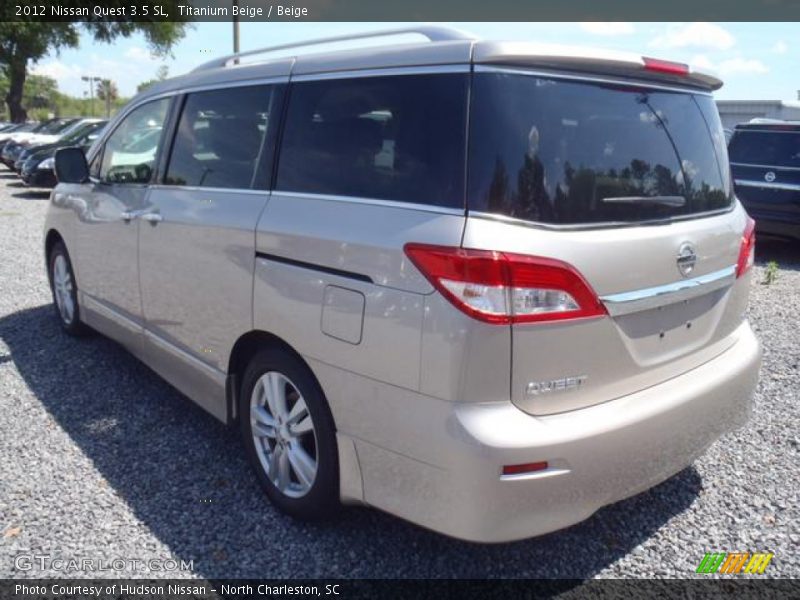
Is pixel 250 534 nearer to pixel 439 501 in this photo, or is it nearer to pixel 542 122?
pixel 439 501

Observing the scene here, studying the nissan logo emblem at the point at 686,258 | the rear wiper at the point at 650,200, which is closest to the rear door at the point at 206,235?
the rear wiper at the point at 650,200

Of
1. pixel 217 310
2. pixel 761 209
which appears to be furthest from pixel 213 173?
pixel 761 209

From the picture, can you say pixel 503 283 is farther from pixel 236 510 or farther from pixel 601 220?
pixel 236 510

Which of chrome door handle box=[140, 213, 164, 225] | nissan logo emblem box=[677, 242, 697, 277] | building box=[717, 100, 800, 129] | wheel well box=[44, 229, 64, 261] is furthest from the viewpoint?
building box=[717, 100, 800, 129]

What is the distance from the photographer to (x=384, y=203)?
2.55 m

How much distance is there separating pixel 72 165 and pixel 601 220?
3.78m

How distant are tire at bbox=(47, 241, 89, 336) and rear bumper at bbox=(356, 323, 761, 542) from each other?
354cm

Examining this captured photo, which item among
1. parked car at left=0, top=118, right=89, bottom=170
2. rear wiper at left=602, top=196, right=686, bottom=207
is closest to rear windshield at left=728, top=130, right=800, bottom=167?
rear wiper at left=602, top=196, right=686, bottom=207

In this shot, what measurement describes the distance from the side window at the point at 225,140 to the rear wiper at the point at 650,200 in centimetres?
151

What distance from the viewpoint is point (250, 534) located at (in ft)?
9.80

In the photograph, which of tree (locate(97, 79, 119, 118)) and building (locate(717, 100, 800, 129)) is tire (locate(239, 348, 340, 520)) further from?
tree (locate(97, 79, 119, 118))

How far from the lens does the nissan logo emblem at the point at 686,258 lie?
8.64 ft

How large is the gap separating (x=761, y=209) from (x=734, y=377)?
7007mm

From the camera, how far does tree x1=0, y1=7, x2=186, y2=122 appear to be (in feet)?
85.4
